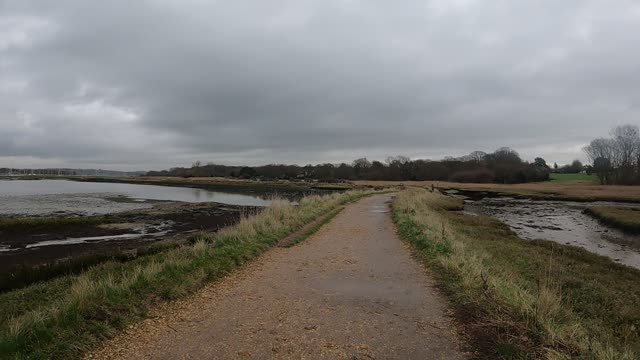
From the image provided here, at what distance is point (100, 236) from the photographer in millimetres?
23078

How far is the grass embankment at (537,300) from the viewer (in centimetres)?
498

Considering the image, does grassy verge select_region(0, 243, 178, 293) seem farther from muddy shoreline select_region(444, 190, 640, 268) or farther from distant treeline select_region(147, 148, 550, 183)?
distant treeline select_region(147, 148, 550, 183)

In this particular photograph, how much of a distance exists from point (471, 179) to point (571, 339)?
10421 centimetres

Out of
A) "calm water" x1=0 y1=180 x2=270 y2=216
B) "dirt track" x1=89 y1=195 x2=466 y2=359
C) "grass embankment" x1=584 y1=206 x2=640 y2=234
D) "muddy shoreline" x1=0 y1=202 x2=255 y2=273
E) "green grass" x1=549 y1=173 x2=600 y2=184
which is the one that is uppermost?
"green grass" x1=549 y1=173 x2=600 y2=184

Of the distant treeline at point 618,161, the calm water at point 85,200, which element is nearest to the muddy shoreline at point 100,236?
the calm water at point 85,200

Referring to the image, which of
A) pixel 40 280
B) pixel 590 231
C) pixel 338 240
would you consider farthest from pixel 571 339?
pixel 590 231

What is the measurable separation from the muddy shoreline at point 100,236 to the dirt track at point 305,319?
1050cm

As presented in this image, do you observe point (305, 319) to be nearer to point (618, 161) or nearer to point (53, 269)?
point (53, 269)

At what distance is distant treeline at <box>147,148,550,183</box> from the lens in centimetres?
10212

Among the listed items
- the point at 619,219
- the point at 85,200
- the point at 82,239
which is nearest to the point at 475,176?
the point at 619,219

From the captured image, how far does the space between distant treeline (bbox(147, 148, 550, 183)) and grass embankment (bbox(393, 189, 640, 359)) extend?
306ft

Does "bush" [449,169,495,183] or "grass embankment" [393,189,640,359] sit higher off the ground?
"bush" [449,169,495,183]

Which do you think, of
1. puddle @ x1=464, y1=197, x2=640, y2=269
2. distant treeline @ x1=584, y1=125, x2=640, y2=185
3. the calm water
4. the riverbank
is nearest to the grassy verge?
the riverbank

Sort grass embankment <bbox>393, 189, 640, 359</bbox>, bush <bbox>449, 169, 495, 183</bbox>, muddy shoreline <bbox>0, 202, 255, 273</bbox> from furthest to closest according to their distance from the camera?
bush <bbox>449, 169, 495, 183</bbox> < muddy shoreline <bbox>0, 202, 255, 273</bbox> < grass embankment <bbox>393, 189, 640, 359</bbox>
